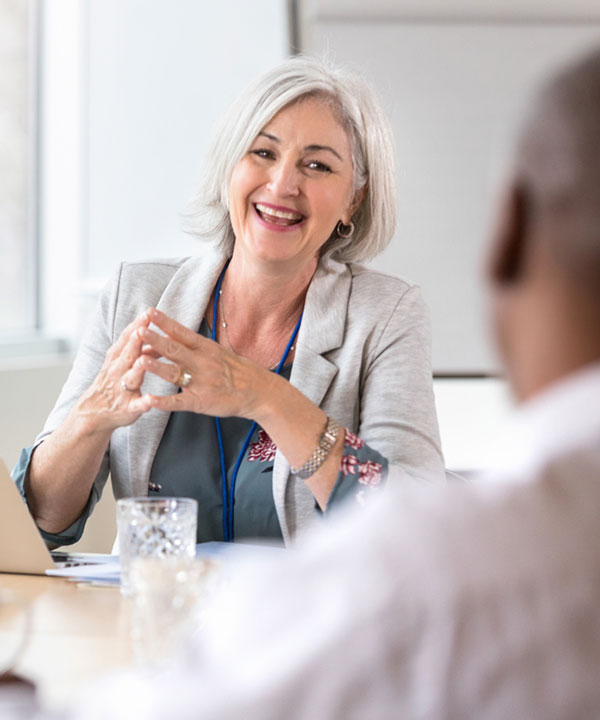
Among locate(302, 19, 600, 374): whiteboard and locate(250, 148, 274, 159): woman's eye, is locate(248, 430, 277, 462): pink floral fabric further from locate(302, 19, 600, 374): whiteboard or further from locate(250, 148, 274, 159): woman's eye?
locate(302, 19, 600, 374): whiteboard

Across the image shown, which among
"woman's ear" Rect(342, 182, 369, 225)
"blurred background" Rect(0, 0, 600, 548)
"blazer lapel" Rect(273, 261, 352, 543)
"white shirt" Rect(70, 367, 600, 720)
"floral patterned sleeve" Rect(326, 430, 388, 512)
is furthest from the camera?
"blurred background" Rect(0, 0, 600, 548)

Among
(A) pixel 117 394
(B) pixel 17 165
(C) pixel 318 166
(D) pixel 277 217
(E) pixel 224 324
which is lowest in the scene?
(A) pixel 117 394

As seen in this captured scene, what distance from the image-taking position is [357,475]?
1.61 meters

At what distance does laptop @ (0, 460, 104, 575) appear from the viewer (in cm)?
139

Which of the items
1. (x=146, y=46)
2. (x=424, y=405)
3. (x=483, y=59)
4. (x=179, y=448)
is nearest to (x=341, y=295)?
(x=424, y=405)

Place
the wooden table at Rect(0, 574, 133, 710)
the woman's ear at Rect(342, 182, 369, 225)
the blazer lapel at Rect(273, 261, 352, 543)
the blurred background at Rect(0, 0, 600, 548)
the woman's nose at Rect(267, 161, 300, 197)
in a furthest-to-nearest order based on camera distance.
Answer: the blurred background at Rect(0, 0, 600, 548)
the woman's ear at Rect(342, 182, 369, 225)
the woman's nose at Rect(267, 161, 300, 197)
the blazer lapel at Rect(273, 261, 352, 543)
the wooden table at Rect(0, 574, 133, 710)

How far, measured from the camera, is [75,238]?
3.93 m

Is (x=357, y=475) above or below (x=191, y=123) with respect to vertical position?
below

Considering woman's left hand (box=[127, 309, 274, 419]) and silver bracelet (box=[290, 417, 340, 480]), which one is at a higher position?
woman's left hand (box=[127, 309, 274, 419])

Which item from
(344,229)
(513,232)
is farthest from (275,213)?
(513,232)

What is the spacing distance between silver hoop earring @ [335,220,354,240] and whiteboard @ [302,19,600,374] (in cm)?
142

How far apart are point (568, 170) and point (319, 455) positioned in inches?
45.4

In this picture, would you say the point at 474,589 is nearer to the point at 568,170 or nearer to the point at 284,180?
the point at 568,170

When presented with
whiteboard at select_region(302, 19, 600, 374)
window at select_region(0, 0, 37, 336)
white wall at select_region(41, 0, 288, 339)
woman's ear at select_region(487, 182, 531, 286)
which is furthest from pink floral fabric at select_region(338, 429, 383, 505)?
window at select_region(0, 0, 37, 336)
